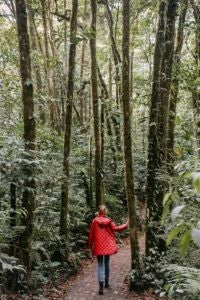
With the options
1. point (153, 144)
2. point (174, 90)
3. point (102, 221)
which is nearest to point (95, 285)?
point (102, 221)

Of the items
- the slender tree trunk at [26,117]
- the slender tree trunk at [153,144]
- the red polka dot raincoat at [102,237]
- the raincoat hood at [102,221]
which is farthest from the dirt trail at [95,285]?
the slender tree trunk at [26,117]

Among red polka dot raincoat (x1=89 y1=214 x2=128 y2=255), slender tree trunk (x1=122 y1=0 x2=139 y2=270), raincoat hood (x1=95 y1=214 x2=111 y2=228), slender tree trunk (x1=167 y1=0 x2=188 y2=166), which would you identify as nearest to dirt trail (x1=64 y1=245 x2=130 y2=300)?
slender tree trunk (x1=122 y1=0 x2=139 y2=270)

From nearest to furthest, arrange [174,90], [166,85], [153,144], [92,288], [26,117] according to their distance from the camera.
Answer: [26,117] < [153,144] < [92,288] < [166,85] < [174,90]

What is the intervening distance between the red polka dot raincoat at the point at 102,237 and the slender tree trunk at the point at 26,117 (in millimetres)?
1900

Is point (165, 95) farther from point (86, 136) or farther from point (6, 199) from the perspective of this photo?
point (86, 136)

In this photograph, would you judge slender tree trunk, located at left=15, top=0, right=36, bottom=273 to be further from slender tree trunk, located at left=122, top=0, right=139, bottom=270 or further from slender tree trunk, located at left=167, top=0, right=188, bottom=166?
slender tree trunk, located at left=167, top=0, right=188, bottom=166

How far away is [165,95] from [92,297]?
4953 millimetres

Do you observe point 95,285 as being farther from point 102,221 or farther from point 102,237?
point 102,221

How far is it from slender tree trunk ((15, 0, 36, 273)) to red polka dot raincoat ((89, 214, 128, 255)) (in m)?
1.90

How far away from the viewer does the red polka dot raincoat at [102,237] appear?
9.53 meters

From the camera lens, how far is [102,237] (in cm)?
962

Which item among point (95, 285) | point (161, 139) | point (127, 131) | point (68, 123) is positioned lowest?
point (95, 285)

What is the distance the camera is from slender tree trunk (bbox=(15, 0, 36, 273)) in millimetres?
7855

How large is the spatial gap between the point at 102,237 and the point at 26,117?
3.43 meters
